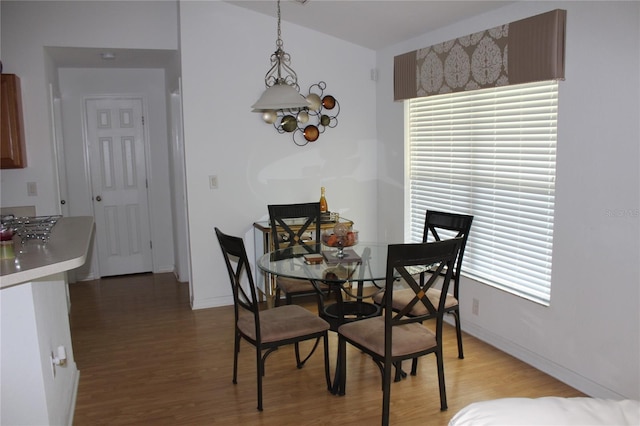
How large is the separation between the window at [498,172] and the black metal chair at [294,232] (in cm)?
103

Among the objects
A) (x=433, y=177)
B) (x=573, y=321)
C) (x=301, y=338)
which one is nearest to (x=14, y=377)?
(x=301, y=338)

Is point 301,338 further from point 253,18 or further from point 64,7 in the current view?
point 64,7

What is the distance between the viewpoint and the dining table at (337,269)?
9.79 feet

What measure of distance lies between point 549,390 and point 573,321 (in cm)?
43

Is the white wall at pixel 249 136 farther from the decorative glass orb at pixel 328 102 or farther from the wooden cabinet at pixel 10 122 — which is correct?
the wooden cabinet at pixel 10 122

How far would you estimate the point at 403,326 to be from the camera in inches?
117

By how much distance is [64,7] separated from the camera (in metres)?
4.44

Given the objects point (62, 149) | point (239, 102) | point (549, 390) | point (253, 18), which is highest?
point (253, 18)

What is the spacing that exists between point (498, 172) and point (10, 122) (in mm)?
3798

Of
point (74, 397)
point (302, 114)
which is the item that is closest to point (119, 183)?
point (302, 114)

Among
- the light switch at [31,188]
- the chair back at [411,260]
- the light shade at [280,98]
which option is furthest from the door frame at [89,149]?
the chair back at [411,260]

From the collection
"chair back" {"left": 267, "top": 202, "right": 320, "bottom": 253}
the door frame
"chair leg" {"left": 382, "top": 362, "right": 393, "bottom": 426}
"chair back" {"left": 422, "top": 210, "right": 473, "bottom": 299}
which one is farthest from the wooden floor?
the door frame

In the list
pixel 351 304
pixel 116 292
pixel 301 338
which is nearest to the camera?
pixel 301 338

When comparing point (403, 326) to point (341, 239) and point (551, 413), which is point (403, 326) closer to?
point (341, 239)
